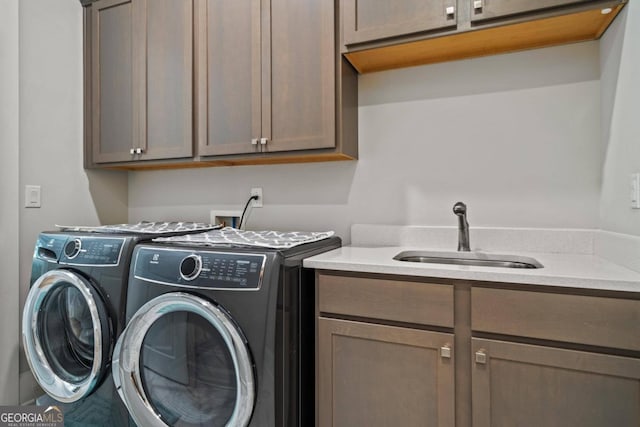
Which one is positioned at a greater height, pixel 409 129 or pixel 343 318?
pixel 409 129

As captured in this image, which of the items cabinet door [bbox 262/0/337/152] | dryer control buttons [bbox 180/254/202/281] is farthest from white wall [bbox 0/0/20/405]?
cabinet door [bbox 262/0/337/152]

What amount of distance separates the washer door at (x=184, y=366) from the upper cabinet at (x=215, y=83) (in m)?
0.85

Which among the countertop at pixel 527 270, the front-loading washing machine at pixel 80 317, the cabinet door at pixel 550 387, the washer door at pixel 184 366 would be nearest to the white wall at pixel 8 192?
the front-loading washing machine at pixel 80 317

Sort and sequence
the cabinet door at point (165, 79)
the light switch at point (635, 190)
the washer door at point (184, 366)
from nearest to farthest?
the light switch at point (635, 190) → the washer door at point (184, 366) → the cabinet door at point (165, 79)

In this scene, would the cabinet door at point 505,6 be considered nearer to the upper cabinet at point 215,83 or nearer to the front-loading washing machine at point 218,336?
the upper cabinet at point 215,83

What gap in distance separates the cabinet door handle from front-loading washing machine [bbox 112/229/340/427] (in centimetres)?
51

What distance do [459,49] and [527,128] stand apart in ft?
1.55

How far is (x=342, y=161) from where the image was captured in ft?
6.37

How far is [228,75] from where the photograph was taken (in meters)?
1.83

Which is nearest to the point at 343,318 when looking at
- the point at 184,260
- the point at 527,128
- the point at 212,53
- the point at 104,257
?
the point at 184,260

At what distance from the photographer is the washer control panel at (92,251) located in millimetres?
1524

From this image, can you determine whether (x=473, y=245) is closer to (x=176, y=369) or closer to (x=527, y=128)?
(x=527, y=128)

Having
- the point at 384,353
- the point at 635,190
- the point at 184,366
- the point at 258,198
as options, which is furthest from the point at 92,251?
the point at 635,190

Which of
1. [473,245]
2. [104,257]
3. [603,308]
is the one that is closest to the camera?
[603,308]
